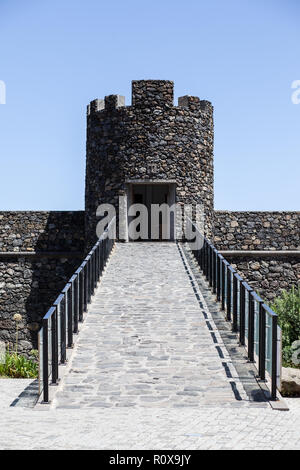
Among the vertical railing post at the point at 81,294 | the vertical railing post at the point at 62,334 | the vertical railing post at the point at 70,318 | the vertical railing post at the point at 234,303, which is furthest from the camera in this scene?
the vertical railing post at the point at 81,294

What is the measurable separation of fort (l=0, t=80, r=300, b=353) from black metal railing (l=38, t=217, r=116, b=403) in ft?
16.3

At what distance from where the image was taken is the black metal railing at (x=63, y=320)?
7.99 metres

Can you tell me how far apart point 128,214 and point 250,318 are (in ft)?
30.9

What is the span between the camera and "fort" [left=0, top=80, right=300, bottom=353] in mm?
18078

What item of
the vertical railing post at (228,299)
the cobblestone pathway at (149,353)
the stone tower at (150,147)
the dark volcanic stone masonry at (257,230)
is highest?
the stone tower at (150,147)

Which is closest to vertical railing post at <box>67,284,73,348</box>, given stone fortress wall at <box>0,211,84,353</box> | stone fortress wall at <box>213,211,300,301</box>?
stone fortress wall at <box>0,211,84,353</box>

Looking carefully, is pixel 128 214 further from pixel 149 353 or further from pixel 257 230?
pixel 149 353

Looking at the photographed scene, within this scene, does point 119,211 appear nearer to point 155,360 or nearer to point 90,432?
point 155,360

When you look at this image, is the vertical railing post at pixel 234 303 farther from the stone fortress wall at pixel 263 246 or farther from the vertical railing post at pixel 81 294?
the stone fortress wall at pixel 263 246

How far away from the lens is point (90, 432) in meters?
6.29

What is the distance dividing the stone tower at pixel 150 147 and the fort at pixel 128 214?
0.03 metres

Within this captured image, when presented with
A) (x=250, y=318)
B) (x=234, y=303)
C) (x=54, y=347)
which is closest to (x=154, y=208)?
(x=234, y=303)

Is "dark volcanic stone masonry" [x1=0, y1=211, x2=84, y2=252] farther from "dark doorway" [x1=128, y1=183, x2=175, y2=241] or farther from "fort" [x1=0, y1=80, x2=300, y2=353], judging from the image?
"dark doorway" [x1=128, y1=183, x2=175, y2=241]

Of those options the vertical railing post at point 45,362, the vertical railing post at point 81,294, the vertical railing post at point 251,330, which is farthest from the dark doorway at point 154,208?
the vertical railing post at point 45,362
